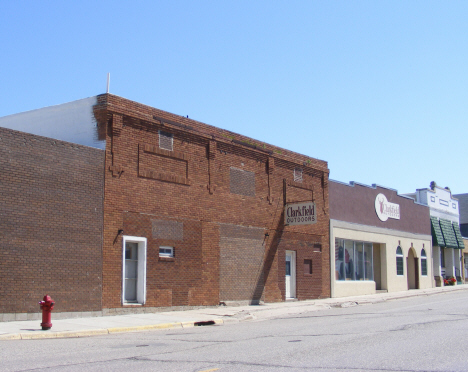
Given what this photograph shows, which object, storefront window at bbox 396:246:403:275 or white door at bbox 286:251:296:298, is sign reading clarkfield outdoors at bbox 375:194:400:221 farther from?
white door at bbox 286:251:296:298

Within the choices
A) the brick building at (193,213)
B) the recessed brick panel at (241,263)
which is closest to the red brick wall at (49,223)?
the brick building at (193,213)

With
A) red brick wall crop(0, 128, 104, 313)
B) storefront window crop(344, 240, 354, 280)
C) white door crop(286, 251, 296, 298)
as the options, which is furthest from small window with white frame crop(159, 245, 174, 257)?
storefront window crop(344, 240, 354, 280)

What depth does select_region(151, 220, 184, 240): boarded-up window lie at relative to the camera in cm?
2008

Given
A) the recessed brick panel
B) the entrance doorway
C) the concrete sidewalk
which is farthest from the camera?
the entrance doorway

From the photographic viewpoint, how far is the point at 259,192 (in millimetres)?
25000

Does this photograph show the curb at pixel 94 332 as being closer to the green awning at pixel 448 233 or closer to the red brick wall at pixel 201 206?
the red brick wall at pixel 201 206

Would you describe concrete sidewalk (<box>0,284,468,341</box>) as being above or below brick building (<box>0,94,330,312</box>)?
below

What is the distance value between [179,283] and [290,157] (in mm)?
9278

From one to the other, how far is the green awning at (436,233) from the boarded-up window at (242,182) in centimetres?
2241

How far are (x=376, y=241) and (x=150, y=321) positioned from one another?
20.2 meters

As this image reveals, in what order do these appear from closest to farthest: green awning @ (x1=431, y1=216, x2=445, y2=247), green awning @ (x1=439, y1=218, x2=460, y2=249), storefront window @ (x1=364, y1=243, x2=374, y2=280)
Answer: storefront window @ (x1=364, y1=243, x2=374, y2=280) < green awning @ (x1=431, y1=216, x2=445, y2=247) < green awning @ (x1=439, y1=218, x2=460, y2=249)

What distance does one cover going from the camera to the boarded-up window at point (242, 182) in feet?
77.6

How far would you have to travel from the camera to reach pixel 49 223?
666 inches

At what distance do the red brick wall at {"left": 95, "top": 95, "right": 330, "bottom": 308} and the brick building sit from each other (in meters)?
0.04
